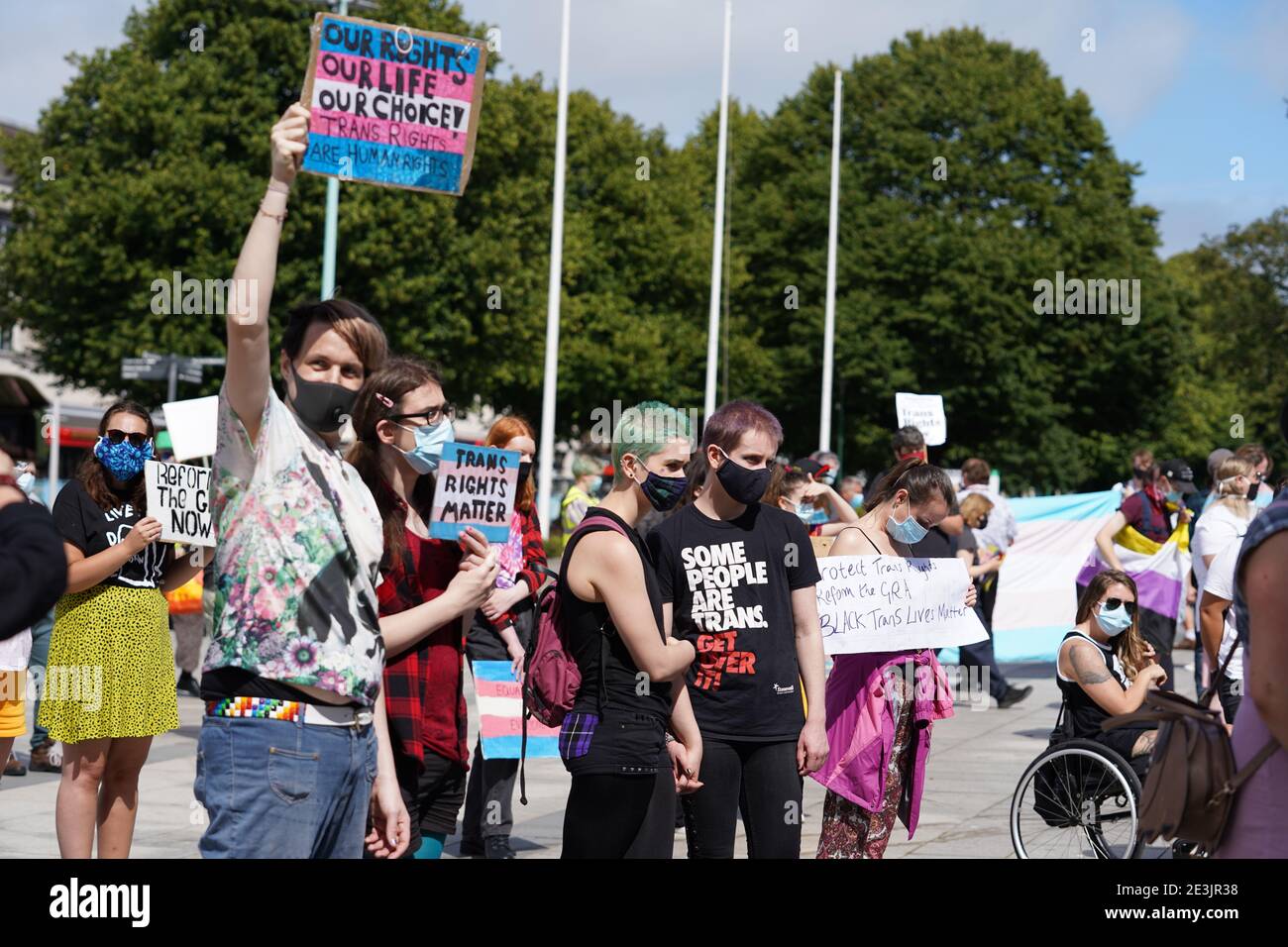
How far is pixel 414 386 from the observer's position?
4.26 metres

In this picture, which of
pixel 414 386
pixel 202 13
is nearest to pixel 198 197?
pixel 202 13

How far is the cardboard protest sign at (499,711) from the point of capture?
649 centimetres

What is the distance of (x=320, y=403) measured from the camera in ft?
11.6

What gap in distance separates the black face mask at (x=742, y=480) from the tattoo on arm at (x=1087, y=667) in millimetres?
2926

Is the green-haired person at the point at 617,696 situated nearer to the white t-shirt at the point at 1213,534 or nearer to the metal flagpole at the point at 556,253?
the white t-shirt at the point at 1213,534

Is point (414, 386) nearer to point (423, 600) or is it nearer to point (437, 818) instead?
point (423, 600)

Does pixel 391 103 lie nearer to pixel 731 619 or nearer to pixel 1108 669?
pixel 731 619

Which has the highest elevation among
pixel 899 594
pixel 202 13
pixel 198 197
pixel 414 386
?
pixel 202 13

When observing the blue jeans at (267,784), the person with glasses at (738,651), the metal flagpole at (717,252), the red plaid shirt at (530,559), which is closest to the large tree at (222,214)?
the metal flagpole at (717,252)

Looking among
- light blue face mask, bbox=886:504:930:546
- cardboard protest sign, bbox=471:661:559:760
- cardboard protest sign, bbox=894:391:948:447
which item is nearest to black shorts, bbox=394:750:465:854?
cardboard protest sign, bbox=471:661:559:760

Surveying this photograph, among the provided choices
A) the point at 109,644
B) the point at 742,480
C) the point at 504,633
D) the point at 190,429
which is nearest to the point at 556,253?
the point at 190,429
